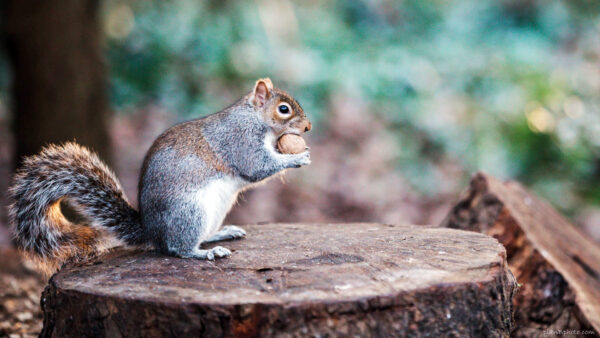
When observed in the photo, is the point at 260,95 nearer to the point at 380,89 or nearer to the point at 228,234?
the point at 228,234

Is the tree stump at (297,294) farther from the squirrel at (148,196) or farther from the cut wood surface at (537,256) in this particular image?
the cut wood surface at (537,256)

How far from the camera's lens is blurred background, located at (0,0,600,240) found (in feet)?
18.4

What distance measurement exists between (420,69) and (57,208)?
5.06 meters

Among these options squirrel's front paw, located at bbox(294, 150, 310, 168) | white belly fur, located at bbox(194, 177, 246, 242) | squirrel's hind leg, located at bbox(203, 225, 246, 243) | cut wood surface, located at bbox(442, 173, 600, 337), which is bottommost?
cut wood surface, located at bbox(442, 173, 600, 337)

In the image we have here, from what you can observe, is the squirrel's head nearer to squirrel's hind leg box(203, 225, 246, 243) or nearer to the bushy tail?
squirrel's hind leg box(203, 225, 246, 243)

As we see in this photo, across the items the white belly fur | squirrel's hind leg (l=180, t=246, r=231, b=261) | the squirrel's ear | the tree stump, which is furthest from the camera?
the squirrel's ear

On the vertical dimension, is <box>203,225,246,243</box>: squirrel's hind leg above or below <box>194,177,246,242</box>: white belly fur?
below

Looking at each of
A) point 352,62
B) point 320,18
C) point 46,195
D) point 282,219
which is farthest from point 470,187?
point 320,18

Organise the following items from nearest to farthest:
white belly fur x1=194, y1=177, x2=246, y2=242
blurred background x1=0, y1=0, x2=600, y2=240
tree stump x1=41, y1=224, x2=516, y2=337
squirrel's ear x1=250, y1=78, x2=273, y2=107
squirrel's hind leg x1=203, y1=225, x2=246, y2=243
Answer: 1. tree stump x1=41, y1=224, x2=516, y2=337
2. white belly fur x1=194, y1=177, x2=246, y2=242
3. squirrel's hind leg x1=203, y1=225, x2=246, y2=243
4. squirrel's ear x1=250, y1=78, x2=273, y2=107
5. blurred background x1=0, y1=0, x2=600, y2=240

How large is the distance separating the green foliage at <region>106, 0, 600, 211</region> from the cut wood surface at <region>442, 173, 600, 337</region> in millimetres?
2442

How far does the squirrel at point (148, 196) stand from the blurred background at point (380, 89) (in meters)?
2.38

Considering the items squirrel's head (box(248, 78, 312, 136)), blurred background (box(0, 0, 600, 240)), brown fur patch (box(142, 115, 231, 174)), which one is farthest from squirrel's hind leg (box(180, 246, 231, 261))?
blurred background (box(0, 0, 600, 240))

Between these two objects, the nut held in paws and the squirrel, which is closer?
the squirrel

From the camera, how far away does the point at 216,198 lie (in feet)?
7.80
